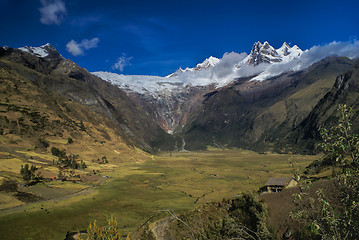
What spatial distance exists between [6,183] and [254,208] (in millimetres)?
64197

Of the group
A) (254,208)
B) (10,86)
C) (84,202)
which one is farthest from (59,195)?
(10,86)

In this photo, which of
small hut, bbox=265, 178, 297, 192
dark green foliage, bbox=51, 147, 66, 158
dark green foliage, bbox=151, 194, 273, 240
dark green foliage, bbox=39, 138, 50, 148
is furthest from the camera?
dark green foliage, bbox=39, 138, 50, 148

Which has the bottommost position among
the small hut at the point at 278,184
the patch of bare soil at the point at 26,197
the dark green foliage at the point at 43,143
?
the patch of bare soil at the point at 26,197

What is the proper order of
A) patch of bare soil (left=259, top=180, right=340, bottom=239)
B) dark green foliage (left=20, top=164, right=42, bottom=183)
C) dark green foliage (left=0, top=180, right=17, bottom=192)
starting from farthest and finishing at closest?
dark green foliage (left=20, top=164, right=42, bottom=183), dark green foliage (left=0, top=180, right=17, bottom=192), patch of bare soil (left=259, top=180, right=340, bottom=239)

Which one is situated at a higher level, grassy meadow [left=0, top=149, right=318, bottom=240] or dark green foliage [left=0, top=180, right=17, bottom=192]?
dark green foliage [left=0, top=180, right=17, bottom=192]

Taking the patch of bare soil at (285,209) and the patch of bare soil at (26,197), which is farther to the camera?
the patch of bare soil at (26,197)

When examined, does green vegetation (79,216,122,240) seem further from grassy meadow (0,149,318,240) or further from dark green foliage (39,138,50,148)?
dark green foliage (39,138,50,148)

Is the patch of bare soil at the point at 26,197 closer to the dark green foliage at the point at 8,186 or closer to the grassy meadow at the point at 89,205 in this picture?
the grassy meadow at the point at 89,205

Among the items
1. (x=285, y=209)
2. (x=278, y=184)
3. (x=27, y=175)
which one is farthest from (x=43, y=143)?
(x=285, y=209)

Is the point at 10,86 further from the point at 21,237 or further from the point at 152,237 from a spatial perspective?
the point at 152,237

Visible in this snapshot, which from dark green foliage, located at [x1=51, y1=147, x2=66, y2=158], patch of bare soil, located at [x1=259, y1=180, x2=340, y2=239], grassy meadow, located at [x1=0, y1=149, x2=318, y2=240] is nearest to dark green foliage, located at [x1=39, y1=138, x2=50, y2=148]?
dark green foliage, located at [x1=51, y1=147, x2=66, y2=158]

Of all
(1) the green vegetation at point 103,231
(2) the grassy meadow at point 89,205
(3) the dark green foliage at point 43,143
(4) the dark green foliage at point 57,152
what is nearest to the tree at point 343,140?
(1) the green vegetation at point 103,231

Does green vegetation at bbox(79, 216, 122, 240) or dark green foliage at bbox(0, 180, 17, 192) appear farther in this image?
dark green foliage at bbox(0, 180, 17, 192)

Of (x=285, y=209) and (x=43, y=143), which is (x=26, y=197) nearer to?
(x=285, y=209)
